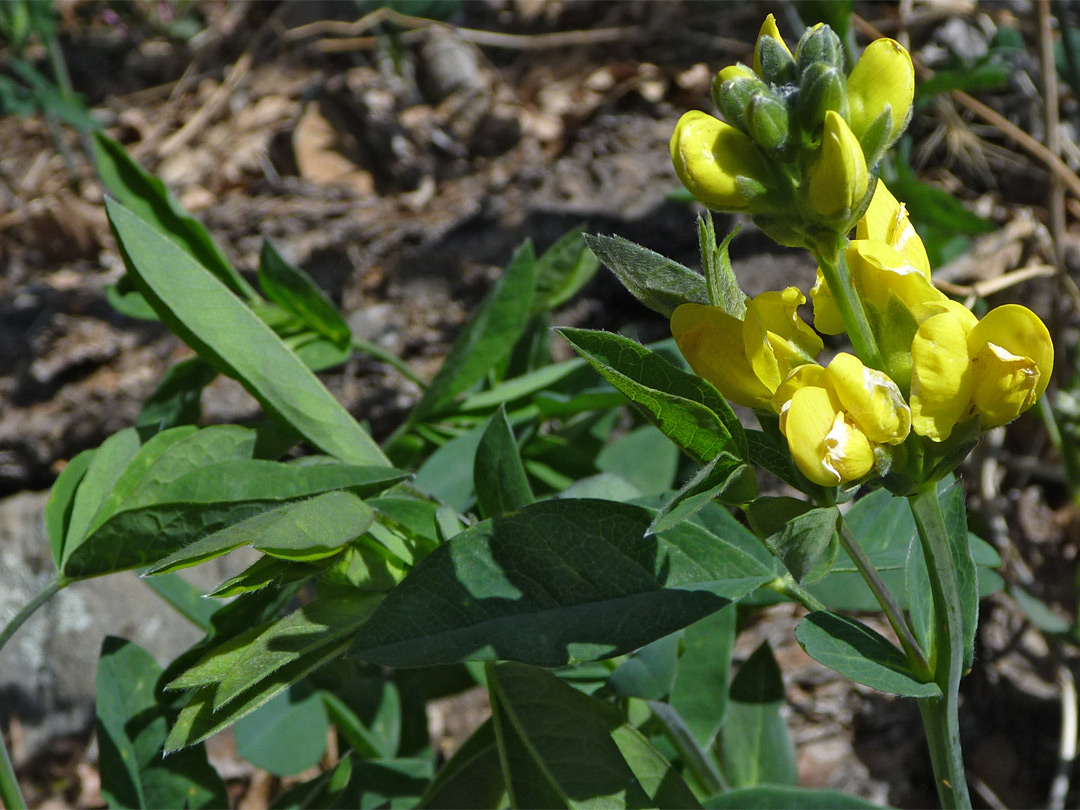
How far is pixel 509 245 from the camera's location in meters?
1.81

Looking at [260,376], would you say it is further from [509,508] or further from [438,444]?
[438,444]

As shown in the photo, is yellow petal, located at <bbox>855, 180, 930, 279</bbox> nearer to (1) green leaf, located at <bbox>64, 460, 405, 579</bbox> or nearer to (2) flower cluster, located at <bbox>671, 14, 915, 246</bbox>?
(2) flower cluster, located at <bbox>671, 14, 915, 246</bbox>

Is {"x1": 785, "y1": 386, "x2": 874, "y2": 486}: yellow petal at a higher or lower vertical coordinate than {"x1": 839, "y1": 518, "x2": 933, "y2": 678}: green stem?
higher

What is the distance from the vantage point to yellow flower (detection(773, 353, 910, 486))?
569 mm

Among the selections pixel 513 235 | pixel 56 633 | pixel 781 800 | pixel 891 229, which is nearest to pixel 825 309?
pixel 891 229

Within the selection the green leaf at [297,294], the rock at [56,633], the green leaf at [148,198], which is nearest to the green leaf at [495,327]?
the green leaf at [297,294]

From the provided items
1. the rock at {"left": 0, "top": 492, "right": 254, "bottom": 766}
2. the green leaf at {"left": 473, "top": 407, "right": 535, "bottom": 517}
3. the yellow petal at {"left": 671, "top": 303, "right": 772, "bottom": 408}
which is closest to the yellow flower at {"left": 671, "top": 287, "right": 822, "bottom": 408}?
the yellow petal at {"left": 671, "top": 303, "right": 772, "bottom": 408}

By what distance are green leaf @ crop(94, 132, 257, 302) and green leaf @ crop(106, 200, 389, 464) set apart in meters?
0.27

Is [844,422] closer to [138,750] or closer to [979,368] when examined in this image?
[979,368]

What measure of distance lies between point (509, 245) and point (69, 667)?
128 cm

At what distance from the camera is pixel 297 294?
1.29 m

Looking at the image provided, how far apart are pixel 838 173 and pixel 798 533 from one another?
0.75 ft

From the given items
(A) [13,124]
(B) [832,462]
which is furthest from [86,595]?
(A) [13,124]

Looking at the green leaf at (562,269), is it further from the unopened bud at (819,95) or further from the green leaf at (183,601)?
the unopened bud at (819,95)
